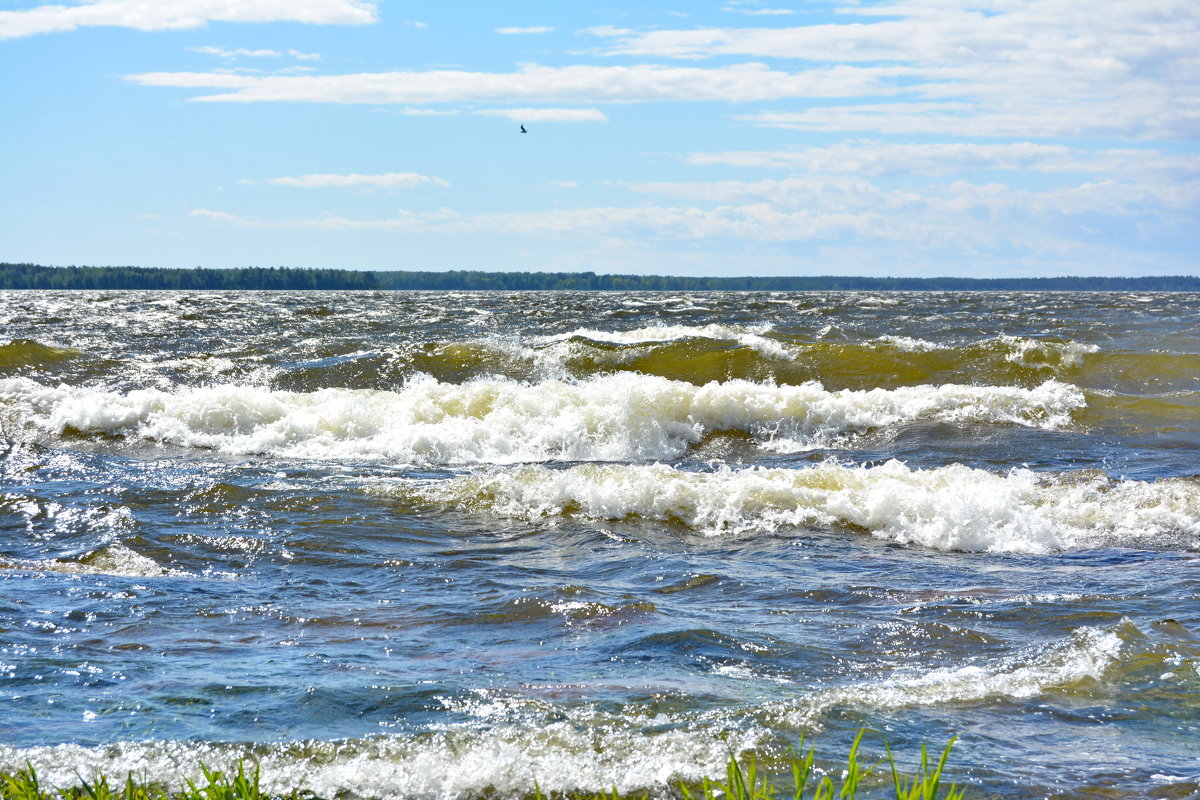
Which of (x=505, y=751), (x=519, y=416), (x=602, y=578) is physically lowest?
(x=602, y=578)

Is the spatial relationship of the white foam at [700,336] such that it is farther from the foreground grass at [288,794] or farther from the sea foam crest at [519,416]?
the foreground grass at [288,794]

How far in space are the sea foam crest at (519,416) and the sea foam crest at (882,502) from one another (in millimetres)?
3370

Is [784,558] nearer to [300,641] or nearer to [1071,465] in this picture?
[300,641]

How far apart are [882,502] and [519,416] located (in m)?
6.51

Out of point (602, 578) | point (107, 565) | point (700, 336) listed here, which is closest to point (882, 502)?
point (602, 578)

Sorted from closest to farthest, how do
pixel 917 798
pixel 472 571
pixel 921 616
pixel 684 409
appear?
1. pixel 917 798
2. pixel 921 616
3. pixel 472 571
4. pixel 684 409

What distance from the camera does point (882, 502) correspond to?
365 inches

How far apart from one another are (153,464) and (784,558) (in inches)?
305

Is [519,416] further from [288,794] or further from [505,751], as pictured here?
[288,794]

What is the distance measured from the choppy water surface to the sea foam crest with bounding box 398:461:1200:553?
0.04 m

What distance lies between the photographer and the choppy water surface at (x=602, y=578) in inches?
166

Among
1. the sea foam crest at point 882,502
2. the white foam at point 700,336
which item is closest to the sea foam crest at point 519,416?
the sea foam crest at point 882,502

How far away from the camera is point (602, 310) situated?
130 ft

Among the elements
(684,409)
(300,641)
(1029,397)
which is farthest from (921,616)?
(1029,397)
